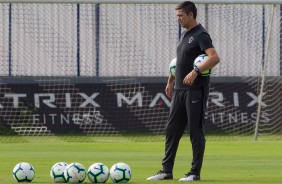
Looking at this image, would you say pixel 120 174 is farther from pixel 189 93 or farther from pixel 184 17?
pixel 184 17

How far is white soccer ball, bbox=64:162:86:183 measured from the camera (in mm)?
10352

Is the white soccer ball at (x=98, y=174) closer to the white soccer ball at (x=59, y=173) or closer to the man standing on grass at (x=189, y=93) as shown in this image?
the white soccer ball at (x=59, y=173)

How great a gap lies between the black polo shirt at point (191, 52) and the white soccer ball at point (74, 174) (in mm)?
1690

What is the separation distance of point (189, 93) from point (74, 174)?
1.77 metres

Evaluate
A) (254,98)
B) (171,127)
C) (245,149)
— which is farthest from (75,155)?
(254,98)

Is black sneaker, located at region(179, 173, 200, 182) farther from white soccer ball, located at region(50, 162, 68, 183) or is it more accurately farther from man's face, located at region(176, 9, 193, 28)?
man's face, located at region(176, 9, 193, 28)

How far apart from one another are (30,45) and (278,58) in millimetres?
6703

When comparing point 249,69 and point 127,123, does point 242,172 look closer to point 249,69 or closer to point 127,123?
point 127,123

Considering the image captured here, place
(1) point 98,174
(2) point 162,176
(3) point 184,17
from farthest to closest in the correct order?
(2) point 162,176
(3) point 184,17
(1) point 98,174

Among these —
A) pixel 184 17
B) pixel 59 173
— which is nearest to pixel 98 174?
pixel 59 173

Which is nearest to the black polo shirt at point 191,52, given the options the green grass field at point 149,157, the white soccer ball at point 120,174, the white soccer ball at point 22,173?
the green grass field at point 149,157

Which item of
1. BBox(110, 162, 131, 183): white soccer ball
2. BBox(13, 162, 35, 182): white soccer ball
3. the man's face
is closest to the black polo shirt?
the man's face

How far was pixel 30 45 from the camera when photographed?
2477cm

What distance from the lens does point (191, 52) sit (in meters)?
11.2
